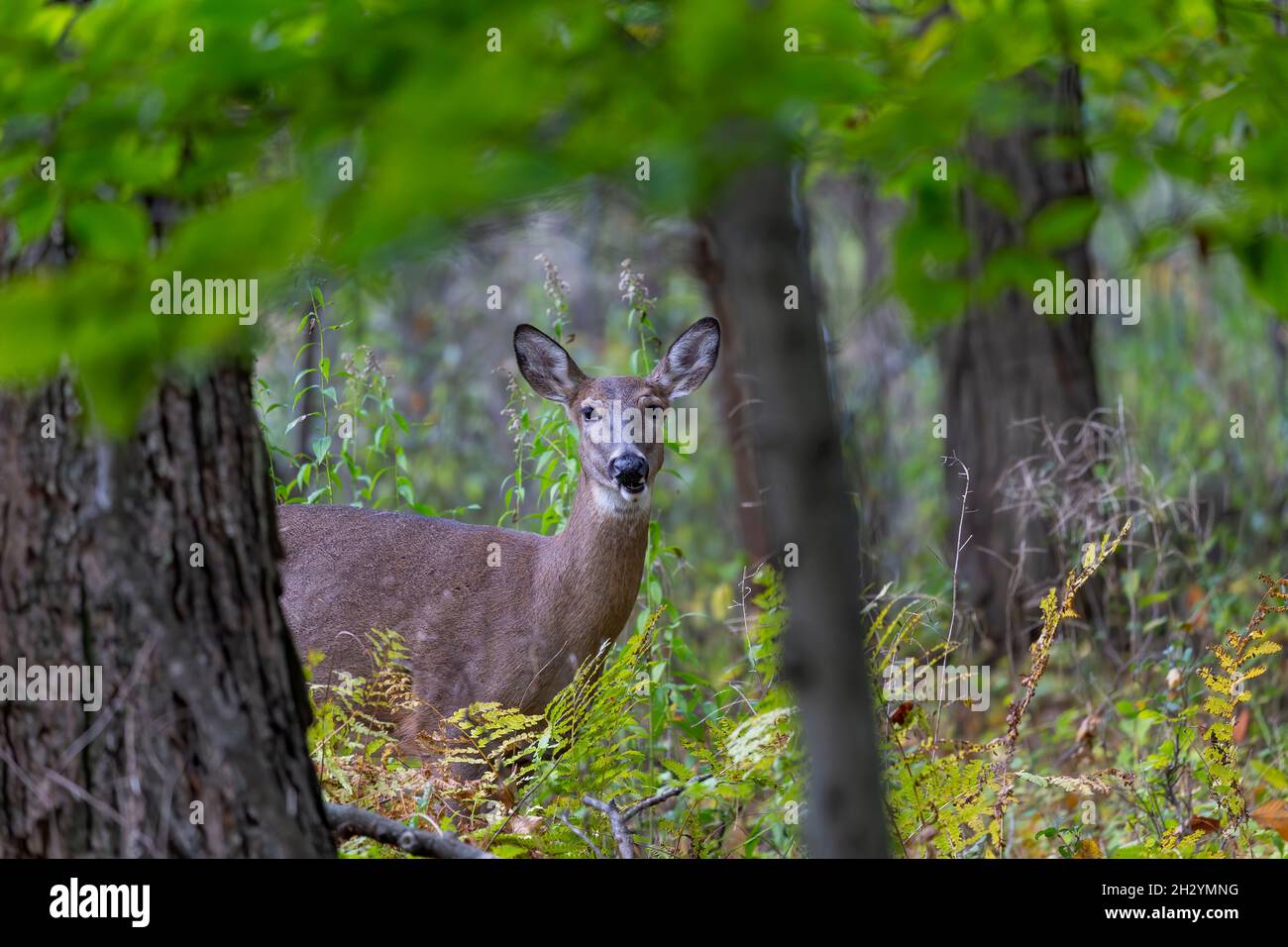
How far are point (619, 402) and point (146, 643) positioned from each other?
10.8ft

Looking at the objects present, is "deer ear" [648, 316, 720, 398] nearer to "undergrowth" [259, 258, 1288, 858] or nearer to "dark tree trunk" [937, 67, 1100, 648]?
"undergrowth" [259, 258, 1288, 858]

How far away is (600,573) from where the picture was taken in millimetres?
6441

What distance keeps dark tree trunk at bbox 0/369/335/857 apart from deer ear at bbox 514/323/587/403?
324cm

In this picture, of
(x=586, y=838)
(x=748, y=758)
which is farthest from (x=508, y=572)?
(x=586, y=838)

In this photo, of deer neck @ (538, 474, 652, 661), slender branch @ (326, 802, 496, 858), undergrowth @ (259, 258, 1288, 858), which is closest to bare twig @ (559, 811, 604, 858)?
undergrowth @ (259, 258, 1288, 858)

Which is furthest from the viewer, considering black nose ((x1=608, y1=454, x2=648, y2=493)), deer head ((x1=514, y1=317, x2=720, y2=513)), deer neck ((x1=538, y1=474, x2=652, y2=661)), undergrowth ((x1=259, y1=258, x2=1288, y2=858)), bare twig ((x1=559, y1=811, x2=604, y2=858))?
deer neck ((x1=538, y1=474, x2=652, y2=661))

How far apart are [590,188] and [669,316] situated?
12.3 metres

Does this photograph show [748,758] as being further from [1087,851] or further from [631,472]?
[631,472]

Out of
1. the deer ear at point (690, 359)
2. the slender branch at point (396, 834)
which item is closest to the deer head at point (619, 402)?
the deer ear at point (690, 359)

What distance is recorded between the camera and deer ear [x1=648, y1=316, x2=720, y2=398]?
6.77 meters

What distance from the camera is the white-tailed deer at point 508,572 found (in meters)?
6.30

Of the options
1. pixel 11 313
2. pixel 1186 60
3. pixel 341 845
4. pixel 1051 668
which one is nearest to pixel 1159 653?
pixel 1051 668

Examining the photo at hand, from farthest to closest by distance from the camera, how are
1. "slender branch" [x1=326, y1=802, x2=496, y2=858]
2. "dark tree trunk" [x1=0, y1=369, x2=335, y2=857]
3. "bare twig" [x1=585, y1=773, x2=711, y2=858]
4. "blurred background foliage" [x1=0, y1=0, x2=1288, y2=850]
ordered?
"bare twig" [x1=585, y1=773, x2=711, y2=858] → "slender branch" [x1=326, y1=802, x2=496, y2=858] → "dark tree trunk" [x1=0, y1=369, x2=335, y2=857] → "blurred background foliage" [x1=0, y1=0, x2=1288, y2=850]

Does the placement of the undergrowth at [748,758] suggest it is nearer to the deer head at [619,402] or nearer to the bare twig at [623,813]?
the bare twig at [623,813]
